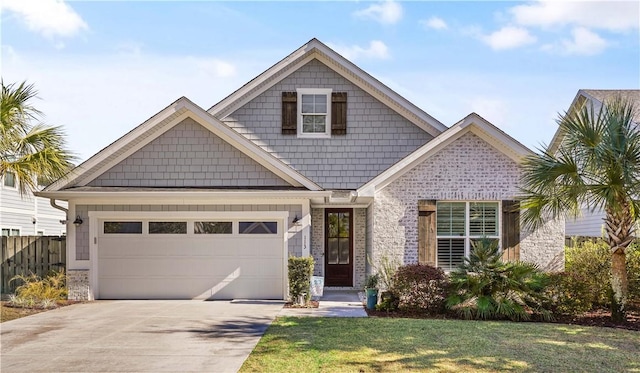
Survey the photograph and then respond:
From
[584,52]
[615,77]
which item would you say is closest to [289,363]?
[584,52]

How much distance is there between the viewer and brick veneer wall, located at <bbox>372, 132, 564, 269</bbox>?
46.9ft

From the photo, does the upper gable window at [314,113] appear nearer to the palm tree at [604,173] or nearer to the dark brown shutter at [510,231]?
the dark brown shutter at [510,231]

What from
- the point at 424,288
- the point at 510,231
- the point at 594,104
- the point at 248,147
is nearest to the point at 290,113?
the point at 248,147

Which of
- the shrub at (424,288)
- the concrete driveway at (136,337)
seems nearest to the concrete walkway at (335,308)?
the concrete driveway at (136,337)

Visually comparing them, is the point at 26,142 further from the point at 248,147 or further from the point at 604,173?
the point at 604,173

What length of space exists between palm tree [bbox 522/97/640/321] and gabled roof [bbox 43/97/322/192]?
5632mm

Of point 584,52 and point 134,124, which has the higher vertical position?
point 584,52

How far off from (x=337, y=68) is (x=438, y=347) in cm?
1073

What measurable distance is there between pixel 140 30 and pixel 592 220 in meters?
18.5

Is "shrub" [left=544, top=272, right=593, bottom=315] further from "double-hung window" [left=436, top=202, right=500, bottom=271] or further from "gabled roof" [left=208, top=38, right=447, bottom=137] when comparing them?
"gabled roof" [left=208, top=38, right=447, bottom=137]

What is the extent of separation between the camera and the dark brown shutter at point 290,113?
1712 centimetres

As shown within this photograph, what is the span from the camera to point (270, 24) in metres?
12.2

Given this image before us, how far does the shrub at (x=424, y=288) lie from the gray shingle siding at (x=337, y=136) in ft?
17.5

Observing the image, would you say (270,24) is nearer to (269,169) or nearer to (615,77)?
(269,169)
